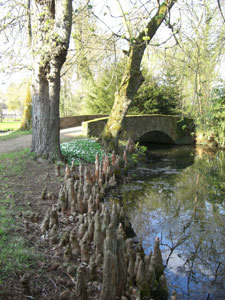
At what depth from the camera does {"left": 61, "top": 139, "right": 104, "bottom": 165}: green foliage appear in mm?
9350

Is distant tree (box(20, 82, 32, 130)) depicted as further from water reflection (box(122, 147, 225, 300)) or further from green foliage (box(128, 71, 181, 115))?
water reflection (box(122, 147, 225, 300))

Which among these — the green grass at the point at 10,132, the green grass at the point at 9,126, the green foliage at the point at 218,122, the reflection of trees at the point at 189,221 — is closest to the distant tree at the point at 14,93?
the green grass at the point at 9,126

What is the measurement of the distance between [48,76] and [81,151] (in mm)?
2995

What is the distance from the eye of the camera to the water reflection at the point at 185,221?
4.05 m

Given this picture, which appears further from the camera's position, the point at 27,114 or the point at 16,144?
the point at 27,114

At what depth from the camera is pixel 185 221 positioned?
605cm

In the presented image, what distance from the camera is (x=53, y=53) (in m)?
7.58

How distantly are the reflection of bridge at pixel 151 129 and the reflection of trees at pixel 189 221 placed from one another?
4194 mm

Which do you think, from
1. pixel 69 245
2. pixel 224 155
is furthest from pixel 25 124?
pixel 69 245

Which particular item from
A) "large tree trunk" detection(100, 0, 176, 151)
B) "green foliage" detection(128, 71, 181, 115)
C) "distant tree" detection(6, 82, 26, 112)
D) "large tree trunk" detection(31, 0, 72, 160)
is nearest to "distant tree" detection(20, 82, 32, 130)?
"green foliage" detection(128, 71, 181, 115)

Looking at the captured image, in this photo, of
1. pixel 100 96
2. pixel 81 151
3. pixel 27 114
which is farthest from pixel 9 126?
pixel 81 151

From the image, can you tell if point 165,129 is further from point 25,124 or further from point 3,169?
point 3,169

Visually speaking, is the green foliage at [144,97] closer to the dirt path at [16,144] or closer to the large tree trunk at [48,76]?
the dirt path at [16,144]

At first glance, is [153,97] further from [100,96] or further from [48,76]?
[48,76]
